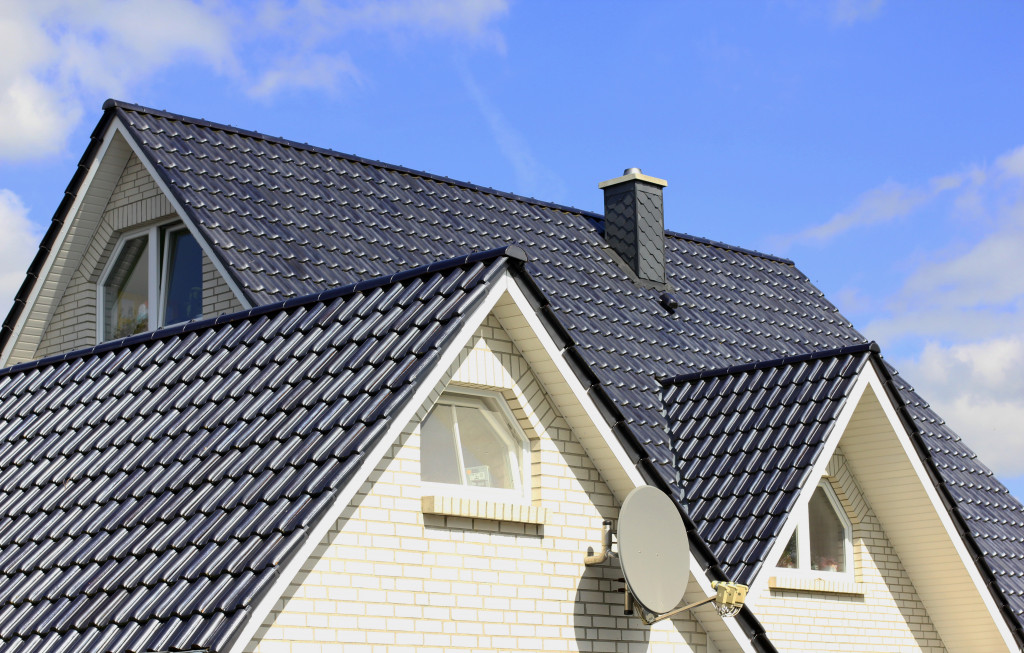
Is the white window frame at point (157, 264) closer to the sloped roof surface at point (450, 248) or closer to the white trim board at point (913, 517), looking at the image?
the sloped roof surface at point (450, 248)

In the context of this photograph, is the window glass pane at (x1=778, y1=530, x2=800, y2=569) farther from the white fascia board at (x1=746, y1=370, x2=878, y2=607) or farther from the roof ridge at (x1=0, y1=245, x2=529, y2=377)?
the roof ridge at (x1=0, y1=245, x2=529, y2=377)

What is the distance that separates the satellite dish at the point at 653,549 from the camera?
1048cm

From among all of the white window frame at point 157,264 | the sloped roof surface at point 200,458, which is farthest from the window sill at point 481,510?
the white window frame at point 157,264

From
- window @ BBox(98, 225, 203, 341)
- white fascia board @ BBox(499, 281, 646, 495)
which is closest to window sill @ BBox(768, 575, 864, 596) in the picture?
white fascia board @ BBox(499, 281, 646, 495)

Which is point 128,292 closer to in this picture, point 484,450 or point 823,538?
point 484,450

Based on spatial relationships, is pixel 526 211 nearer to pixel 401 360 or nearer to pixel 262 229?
pixel 262 229

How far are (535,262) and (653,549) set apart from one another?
26.1 ft

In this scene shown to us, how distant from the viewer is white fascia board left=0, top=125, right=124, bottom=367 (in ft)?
54.9

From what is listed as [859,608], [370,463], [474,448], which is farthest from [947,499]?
[370,463]

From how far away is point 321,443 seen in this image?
9547 mm

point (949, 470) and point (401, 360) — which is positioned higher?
point (949, 470)

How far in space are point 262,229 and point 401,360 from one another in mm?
6031

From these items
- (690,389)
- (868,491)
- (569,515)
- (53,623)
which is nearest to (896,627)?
(868,491)

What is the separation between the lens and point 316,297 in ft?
37.8
